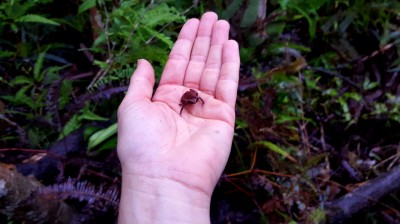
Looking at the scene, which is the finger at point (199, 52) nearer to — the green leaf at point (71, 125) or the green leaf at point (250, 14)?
the green leaf at point (71, 125)

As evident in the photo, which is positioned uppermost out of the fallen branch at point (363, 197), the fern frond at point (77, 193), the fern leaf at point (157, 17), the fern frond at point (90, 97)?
the fern leaf at point (157, 17)

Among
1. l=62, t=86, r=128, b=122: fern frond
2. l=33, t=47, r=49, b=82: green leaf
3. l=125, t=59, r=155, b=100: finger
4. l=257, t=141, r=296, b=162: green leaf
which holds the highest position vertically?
l=125, t=59, r=155, b=100: finger

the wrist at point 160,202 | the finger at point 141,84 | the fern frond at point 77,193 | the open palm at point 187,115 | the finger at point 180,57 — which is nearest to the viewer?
the wrist at point 160,202

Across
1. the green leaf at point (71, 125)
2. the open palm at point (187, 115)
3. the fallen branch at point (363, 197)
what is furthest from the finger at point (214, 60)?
the fallen branch at point (363, 197)

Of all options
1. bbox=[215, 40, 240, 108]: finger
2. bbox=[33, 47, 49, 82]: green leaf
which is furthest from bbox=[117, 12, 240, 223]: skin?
bbox=[33, 47, 49, 82]: green leaf

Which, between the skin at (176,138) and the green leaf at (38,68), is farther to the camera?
the green leaf at (38,68)

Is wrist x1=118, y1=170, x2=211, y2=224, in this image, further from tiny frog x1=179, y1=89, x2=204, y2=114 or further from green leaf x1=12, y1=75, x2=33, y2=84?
green leaf x1=12, y1=75, x2=33, y2=84

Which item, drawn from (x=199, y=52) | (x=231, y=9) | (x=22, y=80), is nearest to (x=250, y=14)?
(x=231, y=9)
